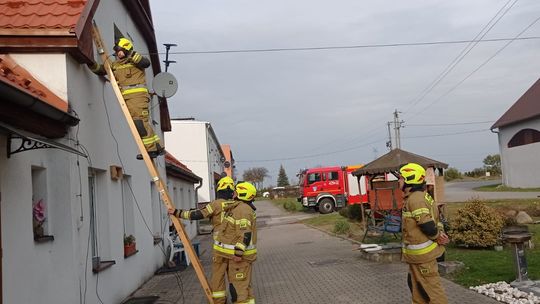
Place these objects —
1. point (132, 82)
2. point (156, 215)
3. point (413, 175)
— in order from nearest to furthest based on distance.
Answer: point (413, 175) → point (132, 82) → point (156, 215)

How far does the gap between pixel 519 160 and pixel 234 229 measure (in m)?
38.4

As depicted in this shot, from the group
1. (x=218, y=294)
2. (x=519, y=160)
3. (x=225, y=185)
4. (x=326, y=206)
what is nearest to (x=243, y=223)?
(x=225, y=185)

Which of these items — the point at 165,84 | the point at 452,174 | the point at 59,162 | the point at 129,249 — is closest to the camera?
the point at 59,162

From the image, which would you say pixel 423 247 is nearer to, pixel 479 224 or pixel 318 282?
pixel 318 282

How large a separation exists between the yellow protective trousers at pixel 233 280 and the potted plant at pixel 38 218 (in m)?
2.21

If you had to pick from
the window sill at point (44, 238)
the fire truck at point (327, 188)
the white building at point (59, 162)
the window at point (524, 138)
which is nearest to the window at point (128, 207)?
the white building at point (59, 162)

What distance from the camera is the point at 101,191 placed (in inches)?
346

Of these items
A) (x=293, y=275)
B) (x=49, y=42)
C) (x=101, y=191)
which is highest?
(x=49, y=42)

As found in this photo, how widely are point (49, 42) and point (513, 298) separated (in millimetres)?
7022

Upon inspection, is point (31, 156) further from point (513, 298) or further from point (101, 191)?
point (513, 298)

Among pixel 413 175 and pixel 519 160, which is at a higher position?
pixel 519 160

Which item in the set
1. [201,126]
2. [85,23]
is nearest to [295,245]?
[85,23]

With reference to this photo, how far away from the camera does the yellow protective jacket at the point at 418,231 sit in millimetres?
6223

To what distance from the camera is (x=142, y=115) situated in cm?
787
